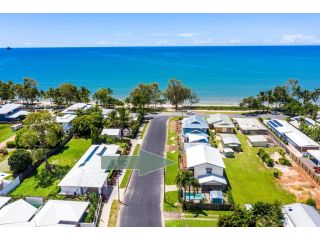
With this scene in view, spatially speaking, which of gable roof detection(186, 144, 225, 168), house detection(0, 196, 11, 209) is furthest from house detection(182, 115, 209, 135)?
house detection(0, 196, 11, 209)

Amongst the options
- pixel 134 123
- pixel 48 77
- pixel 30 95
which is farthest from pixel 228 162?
pixel 48 77

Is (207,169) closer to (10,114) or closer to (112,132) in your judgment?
(112,132)

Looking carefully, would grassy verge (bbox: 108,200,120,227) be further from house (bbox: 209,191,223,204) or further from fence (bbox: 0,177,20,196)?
fence (bbox: 0,177,20,196)

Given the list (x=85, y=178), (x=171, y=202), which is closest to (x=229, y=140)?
(x=171, y=202)

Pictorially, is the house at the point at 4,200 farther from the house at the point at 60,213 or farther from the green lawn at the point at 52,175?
the house at the point at 60,213

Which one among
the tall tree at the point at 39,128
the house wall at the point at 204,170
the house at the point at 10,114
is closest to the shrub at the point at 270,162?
the house wall at the point at 204,170

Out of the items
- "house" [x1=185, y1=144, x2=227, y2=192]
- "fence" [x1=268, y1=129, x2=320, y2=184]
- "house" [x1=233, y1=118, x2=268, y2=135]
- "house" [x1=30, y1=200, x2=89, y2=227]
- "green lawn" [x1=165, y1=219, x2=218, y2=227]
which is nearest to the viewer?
"house" [x1=30, y1=200, x2=89, y2=227]
